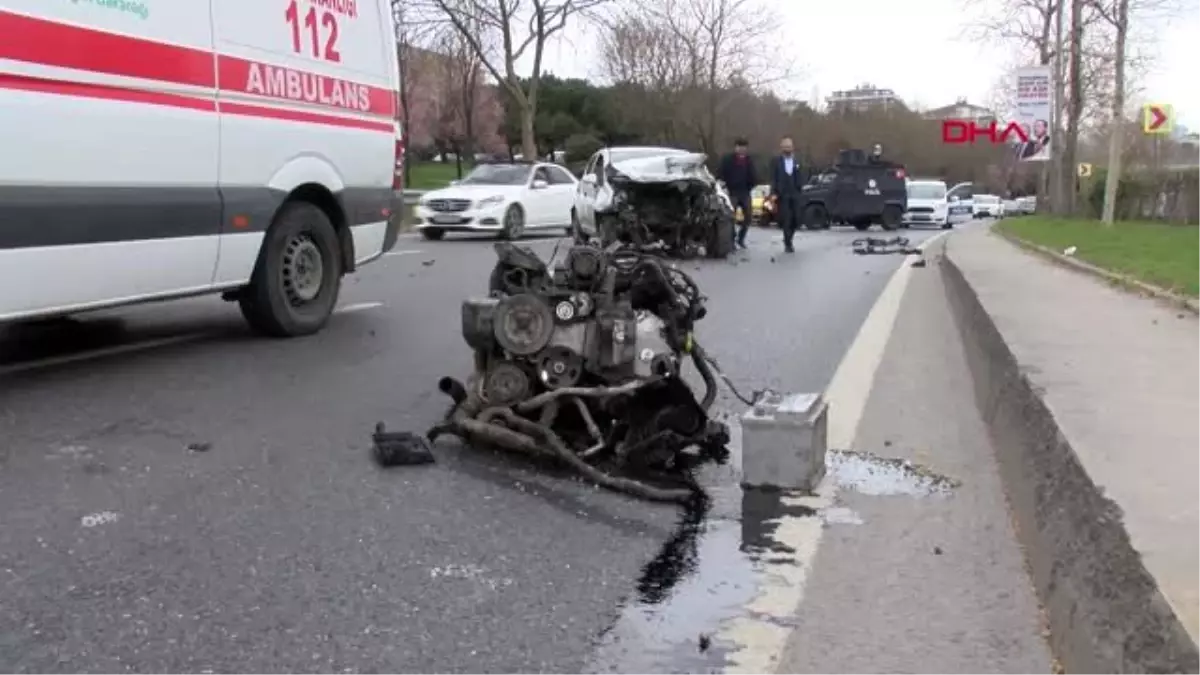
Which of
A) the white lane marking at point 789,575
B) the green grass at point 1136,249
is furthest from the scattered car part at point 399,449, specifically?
the green grass at point 1136,249

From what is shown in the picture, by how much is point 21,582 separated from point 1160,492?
11.1ft

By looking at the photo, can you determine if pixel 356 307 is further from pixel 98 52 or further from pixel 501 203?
pixel 501 203

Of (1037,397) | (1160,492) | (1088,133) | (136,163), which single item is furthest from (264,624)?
(1088,133)

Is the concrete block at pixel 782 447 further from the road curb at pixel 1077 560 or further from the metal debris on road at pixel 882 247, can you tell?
the metal debris on road at pixel 882 247

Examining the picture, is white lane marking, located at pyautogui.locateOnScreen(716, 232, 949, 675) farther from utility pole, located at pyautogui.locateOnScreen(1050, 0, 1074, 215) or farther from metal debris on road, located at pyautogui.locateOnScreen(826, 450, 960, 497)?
utility pole, located at pyautogui.locateOnScreen(1050, 0, 1074, 215)

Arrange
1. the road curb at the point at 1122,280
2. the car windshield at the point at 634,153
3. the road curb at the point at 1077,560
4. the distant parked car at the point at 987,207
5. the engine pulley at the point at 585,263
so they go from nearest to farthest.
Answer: the road curb at the point at 1077,560
the engine pulley at the point at 585,263
the road curb at the point at 1122,280
the car windshield at the point at 634,153
the distant parked car at the point at 987,207

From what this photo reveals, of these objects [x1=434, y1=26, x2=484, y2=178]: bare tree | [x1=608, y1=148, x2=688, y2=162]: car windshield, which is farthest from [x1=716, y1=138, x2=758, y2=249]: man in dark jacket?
[x1=434, y1=26, x2=484, y2=178]: bare tree

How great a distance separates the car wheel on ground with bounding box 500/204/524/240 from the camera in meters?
22.1

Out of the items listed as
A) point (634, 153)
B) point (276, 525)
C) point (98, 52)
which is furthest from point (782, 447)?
point (634, 153)

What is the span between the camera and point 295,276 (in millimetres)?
8109

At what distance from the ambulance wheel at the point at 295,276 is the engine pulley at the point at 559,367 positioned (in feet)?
10.3

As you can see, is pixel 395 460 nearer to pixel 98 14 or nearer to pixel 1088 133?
pixel 98 14

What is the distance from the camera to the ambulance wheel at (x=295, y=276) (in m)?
7.83

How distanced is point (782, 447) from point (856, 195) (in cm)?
2819
